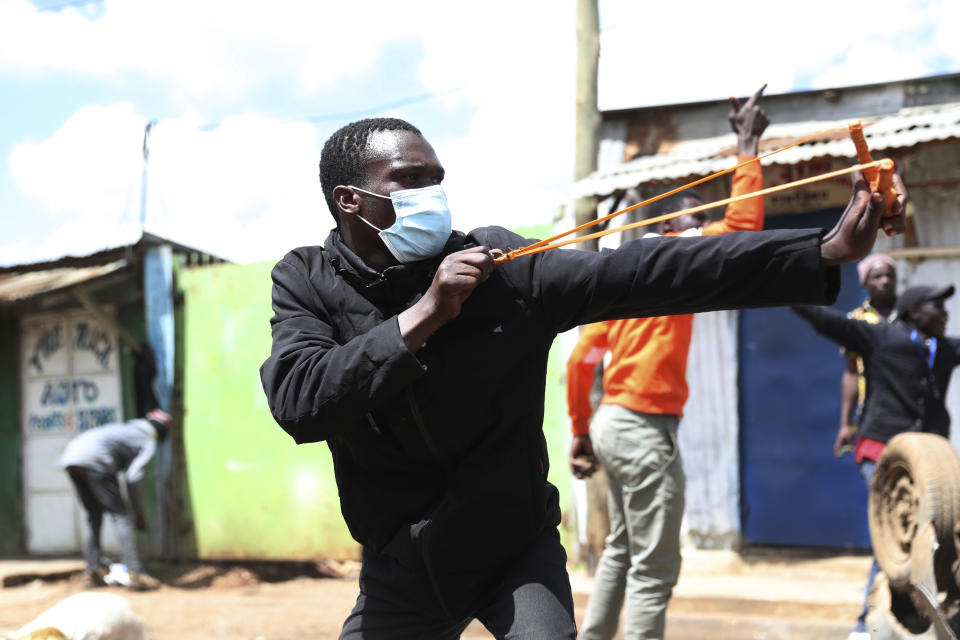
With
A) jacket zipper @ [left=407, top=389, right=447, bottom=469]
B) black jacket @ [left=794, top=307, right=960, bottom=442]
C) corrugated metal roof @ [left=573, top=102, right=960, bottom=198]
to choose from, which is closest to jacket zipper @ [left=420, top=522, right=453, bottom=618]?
jacket zipper @ [left=407, top=389, right=447, bottom=469]

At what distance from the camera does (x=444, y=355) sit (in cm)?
224

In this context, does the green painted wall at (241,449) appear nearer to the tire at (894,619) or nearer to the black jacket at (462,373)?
the tire at (894,619)

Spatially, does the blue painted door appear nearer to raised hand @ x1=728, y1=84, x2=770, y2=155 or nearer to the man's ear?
raised hand @ x1=728, y1=84, x2=770, y2=155

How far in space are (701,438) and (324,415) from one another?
21.0 feet

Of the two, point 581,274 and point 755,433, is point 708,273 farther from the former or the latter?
point 755,433

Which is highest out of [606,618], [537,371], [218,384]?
[537,371]

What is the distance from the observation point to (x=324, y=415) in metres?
2.10

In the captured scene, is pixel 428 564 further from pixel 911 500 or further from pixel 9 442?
pixel 9 442

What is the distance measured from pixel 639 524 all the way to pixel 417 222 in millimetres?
2291

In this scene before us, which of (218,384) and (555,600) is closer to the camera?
(555,600)

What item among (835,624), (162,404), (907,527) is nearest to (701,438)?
(835,624)

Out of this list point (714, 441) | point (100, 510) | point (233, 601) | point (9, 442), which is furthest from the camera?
point (9, 442)

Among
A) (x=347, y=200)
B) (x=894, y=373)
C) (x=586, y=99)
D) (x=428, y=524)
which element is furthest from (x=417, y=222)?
(x=586, y=99)

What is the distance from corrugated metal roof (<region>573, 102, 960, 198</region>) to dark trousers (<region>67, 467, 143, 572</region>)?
4.67 metres
